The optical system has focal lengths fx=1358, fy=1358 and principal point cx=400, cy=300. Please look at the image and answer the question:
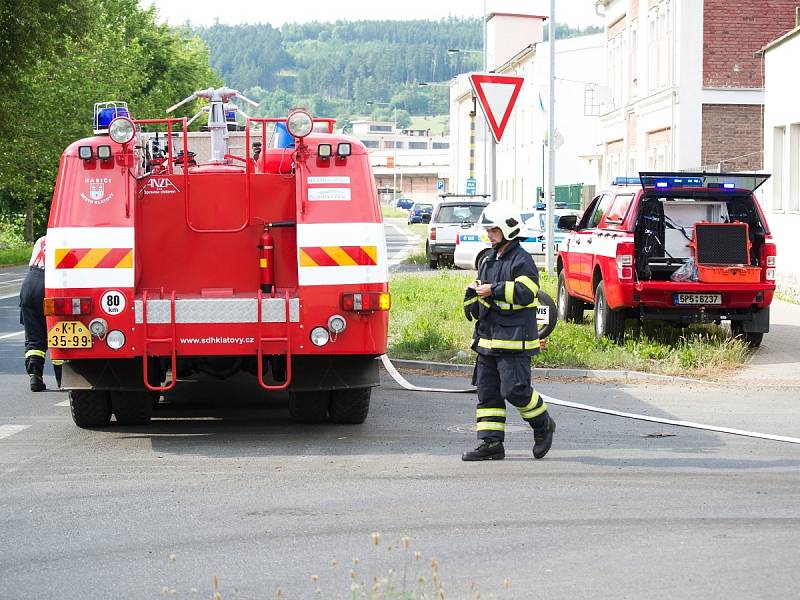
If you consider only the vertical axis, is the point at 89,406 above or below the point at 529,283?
below

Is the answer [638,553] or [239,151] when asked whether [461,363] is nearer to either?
[239,151]

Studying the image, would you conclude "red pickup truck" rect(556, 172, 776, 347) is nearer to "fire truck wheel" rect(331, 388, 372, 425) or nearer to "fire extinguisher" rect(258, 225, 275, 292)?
"fire truck wheel" rect(331, 388, 372, 425)

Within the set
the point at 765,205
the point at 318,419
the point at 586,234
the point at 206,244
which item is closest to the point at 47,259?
the point at 206,244

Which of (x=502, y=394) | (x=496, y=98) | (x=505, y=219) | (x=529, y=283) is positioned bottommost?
(x=502, y=394)

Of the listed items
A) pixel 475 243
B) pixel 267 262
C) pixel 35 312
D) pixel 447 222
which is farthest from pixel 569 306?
pixel 447 222

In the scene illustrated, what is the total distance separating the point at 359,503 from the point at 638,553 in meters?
1.81

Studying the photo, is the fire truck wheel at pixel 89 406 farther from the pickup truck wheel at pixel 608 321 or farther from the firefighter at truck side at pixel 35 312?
the pickup truck wheel at pixel 608 321

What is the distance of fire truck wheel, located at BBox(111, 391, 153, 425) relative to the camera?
10430 mm

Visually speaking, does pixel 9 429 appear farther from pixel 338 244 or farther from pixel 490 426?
pixel 490 426

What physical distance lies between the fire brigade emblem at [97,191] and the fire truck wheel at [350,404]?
7.49 ft

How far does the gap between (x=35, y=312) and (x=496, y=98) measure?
8.02m

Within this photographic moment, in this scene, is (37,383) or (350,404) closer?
(350,404)

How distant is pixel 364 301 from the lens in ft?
32.1

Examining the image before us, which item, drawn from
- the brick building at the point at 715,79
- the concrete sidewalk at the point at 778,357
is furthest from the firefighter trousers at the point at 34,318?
the brick building at the point at 715,79
